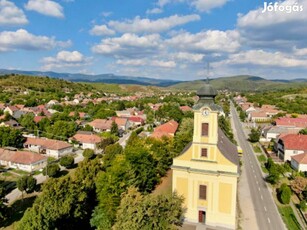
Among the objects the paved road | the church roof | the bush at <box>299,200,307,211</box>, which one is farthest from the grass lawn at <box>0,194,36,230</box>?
the bush at <box>299,200,307,211</box>

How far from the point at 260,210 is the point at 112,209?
698 inches

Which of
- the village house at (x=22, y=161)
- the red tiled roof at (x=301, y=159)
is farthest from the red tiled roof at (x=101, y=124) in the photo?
the red tiled roof at (x=301, y=159)

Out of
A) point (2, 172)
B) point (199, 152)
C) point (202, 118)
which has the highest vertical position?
point (202, 118)

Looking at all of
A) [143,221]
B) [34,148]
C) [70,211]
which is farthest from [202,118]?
[34,148]

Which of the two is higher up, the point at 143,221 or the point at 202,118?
the point at 202,118

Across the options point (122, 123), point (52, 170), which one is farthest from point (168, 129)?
point (52, 170)

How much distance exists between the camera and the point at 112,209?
104ft

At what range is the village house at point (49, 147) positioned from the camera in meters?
62.9

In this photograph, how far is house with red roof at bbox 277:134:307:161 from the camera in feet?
188

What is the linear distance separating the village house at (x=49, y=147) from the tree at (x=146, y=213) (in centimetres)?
4100

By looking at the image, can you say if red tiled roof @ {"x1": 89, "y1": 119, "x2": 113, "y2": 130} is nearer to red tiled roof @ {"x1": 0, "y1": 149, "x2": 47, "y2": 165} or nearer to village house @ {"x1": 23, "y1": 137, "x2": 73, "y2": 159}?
village house @ {"x1": 23, "y1": 137, "x2": 73, "y2": 159}

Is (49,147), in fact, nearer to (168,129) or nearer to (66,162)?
(66,162)

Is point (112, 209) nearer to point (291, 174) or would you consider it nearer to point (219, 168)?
point (219, 168)

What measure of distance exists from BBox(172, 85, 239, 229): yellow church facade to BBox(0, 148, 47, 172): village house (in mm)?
31678
